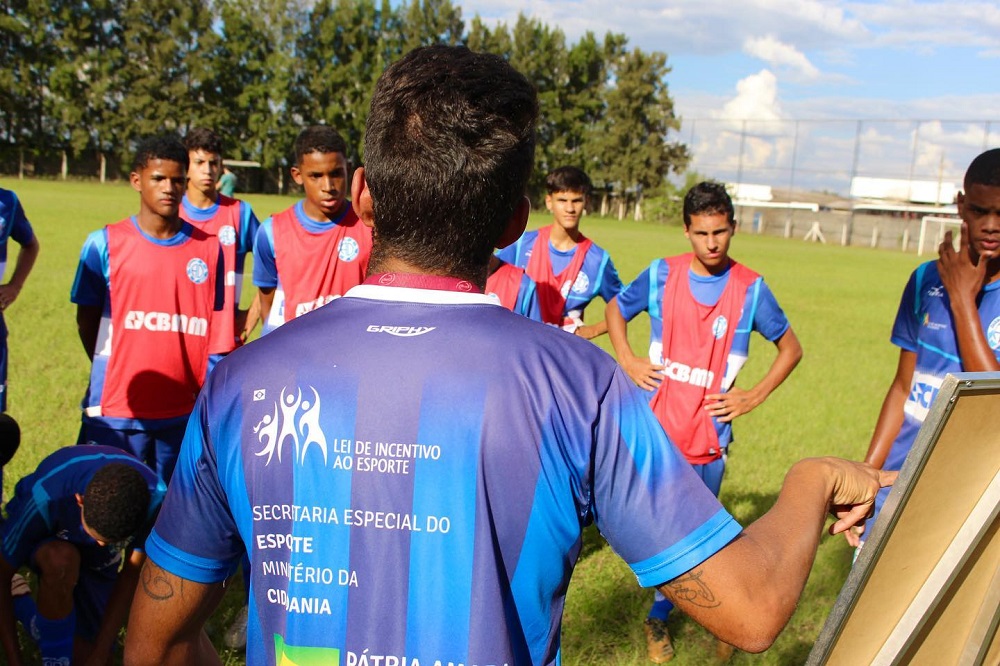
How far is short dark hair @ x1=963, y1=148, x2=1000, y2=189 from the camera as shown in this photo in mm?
3447

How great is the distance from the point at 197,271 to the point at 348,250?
2.78ft

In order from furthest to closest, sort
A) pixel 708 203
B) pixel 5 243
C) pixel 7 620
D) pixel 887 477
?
pixel 5 243
pixel 708 203
pixel 7 620
pixel 887 477

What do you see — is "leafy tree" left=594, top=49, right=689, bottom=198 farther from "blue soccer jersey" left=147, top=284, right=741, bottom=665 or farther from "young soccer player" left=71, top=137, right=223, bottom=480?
"blue soccer jersey" left=147, top=284, right=741, bottom=665

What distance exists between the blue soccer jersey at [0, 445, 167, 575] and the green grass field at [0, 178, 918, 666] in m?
0.87

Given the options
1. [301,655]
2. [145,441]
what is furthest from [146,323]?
[301,655]

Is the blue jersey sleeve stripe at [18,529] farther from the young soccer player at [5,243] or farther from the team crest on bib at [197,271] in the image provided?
the team crest on bib at [197,271]

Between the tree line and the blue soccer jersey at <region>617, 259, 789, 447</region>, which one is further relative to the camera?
the tree line

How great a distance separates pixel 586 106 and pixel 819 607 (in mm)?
61541

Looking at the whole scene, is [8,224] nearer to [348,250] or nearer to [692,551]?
[348,250]

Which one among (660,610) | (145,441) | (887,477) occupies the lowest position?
(660,610)

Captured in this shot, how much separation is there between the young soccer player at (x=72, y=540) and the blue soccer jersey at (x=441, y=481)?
2.16 meters

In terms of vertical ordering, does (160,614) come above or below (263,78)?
below

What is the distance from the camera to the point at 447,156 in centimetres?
137

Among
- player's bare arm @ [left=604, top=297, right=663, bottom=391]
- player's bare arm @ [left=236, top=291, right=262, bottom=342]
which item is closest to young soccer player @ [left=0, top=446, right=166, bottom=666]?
player's bare arm @ [left=236, top=291, right=262, bottom=342]
